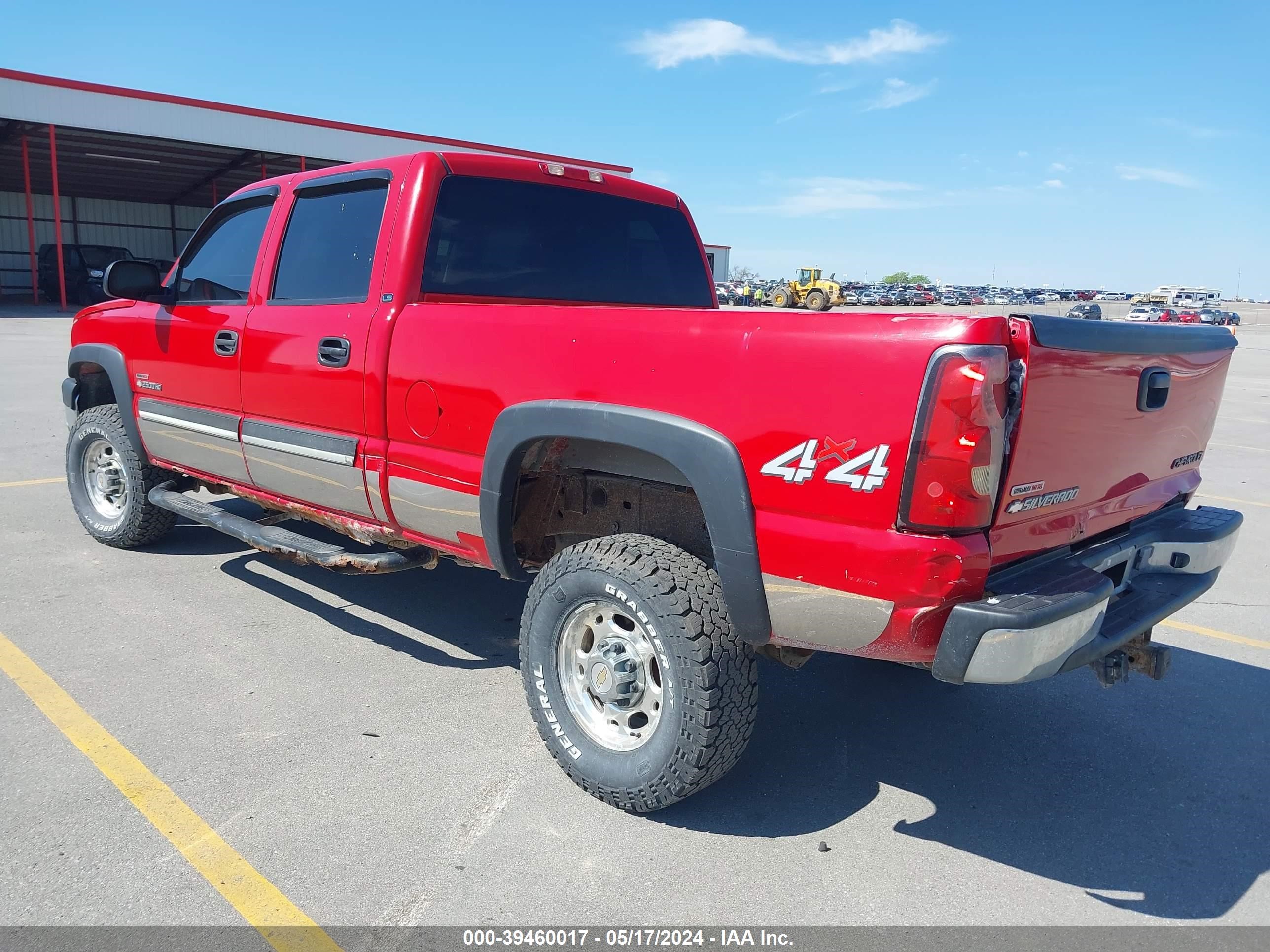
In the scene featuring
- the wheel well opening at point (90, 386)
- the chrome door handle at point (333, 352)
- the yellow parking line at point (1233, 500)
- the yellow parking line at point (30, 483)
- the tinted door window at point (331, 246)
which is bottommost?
the yellow parking line at point (30, 483)

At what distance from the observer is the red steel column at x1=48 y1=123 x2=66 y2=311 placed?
24.3 m

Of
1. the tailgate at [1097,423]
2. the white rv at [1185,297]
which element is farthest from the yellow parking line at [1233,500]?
the white rv at [1185,297]

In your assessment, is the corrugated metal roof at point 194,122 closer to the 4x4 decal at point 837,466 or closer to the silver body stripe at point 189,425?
the silver body stripe at point 189,425

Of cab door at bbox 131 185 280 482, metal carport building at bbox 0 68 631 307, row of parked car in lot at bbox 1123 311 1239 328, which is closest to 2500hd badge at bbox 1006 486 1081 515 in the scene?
cab door at bbox 131 185 280 482

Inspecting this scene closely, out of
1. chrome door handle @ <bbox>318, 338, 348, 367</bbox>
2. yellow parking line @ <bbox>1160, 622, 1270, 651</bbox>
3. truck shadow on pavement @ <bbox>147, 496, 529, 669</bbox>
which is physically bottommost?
truck shadow on pavement @ <bbox>147, 496, 529, 669</bbox>

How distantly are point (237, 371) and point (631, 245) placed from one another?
1.88 metres

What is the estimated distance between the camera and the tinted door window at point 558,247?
12.6 feet

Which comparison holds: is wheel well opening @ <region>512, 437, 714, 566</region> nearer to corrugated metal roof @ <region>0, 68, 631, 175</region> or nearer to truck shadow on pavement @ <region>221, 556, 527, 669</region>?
truck shadow on pavement @ <region>221, 556, 527, 669</region>

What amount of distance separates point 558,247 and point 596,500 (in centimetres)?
124

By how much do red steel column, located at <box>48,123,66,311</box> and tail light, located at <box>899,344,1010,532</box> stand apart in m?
26.5

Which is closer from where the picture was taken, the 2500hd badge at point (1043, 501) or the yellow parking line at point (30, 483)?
the 2500hd badge at point (1043, 501)

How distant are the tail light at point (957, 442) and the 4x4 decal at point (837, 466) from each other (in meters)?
0.08

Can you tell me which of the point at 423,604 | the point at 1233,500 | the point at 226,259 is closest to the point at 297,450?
the point at 423,604

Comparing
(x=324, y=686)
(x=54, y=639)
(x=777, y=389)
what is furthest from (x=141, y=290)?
(x=777, y=389)
